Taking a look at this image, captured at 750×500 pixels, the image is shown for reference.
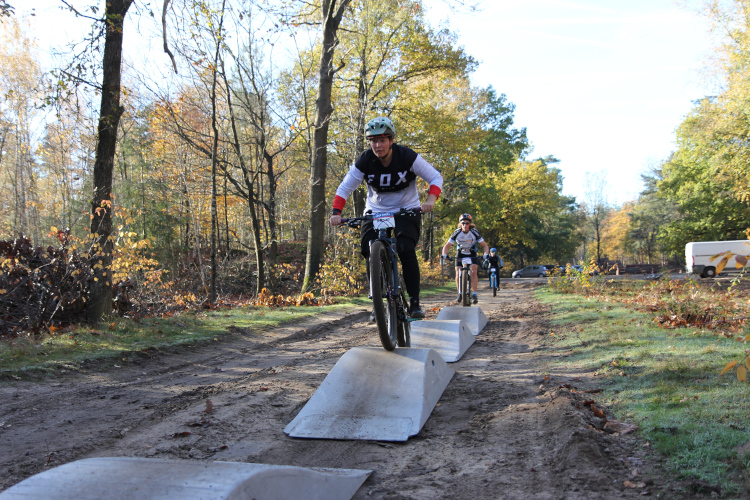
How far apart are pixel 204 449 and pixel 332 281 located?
12.2 metres

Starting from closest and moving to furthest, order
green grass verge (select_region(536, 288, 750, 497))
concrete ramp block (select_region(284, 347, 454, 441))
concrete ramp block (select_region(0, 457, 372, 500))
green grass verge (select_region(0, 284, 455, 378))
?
1. concrete ramp block (select_region(0, 457, 372, 500))
2. green grass verge (select_region(536, 288, 750, 497))
3. concrete ramp block (select_region(284, 347, 454, 441))
4. green grass verge (select_region(0, 284, 455, 378))

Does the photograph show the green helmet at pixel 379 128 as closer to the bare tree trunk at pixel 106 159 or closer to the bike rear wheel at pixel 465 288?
the bare tree trunk at pixel 106 159

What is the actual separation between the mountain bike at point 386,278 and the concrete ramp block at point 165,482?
241 cm

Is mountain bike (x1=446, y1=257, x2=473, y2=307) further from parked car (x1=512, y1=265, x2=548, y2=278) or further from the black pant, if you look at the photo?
parked car (x1=512, y1=265, x2=548, y2=278)

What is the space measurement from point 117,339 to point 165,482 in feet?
18.7

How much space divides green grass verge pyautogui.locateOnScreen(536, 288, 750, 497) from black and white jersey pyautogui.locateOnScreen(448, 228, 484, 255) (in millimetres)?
3639

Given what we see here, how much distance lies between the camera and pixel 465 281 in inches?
434

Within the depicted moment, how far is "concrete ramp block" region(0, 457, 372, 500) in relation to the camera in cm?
206

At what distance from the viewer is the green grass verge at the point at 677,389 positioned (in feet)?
9.16

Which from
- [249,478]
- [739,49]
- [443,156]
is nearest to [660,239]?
[739,49]

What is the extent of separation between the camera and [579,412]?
12.4 feet

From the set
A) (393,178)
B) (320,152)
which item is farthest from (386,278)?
(320,152)

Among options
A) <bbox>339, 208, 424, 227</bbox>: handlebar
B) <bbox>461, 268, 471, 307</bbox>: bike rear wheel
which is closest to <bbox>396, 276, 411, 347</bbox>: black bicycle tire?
<bbox>339, 208, 424, 227</bbox>: handlebar

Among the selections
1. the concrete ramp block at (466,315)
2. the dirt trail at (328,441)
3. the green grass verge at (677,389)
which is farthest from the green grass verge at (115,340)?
the green grass verge at (677,389)
